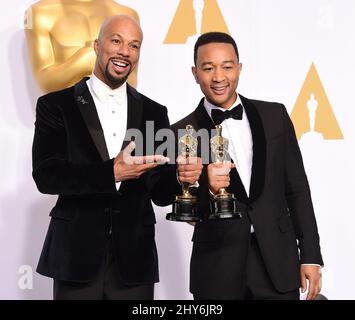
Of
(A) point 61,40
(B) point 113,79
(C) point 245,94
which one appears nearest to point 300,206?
(B) point 113,79

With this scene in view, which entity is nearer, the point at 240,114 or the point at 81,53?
the point at 240,114

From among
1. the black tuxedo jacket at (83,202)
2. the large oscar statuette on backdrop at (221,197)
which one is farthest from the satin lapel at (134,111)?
the large oscar statuette on backdrop at (221,197)

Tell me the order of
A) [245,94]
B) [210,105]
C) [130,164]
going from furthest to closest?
[245,94]
[210,105]
[130,164]

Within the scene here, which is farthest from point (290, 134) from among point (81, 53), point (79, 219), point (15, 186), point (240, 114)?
point (15, 186)

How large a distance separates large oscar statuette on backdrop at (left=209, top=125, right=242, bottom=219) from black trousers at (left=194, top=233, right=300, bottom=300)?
0.13m

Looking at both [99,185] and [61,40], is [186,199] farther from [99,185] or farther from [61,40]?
[61,40]

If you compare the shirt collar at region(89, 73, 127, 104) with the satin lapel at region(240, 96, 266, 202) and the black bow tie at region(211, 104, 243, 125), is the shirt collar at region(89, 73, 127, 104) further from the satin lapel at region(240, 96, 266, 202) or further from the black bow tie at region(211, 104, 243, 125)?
the satin lapel at region(240, 96, 266, 202)

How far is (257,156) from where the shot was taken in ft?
5.46

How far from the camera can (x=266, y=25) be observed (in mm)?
2699

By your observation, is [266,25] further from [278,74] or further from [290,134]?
[290,134]

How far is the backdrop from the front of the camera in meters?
2.57

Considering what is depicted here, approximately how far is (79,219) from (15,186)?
1025 mm

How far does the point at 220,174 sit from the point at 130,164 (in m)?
0.23

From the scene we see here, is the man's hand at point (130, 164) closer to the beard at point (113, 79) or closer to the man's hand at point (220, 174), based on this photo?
the man's hand at point (220, 174)
